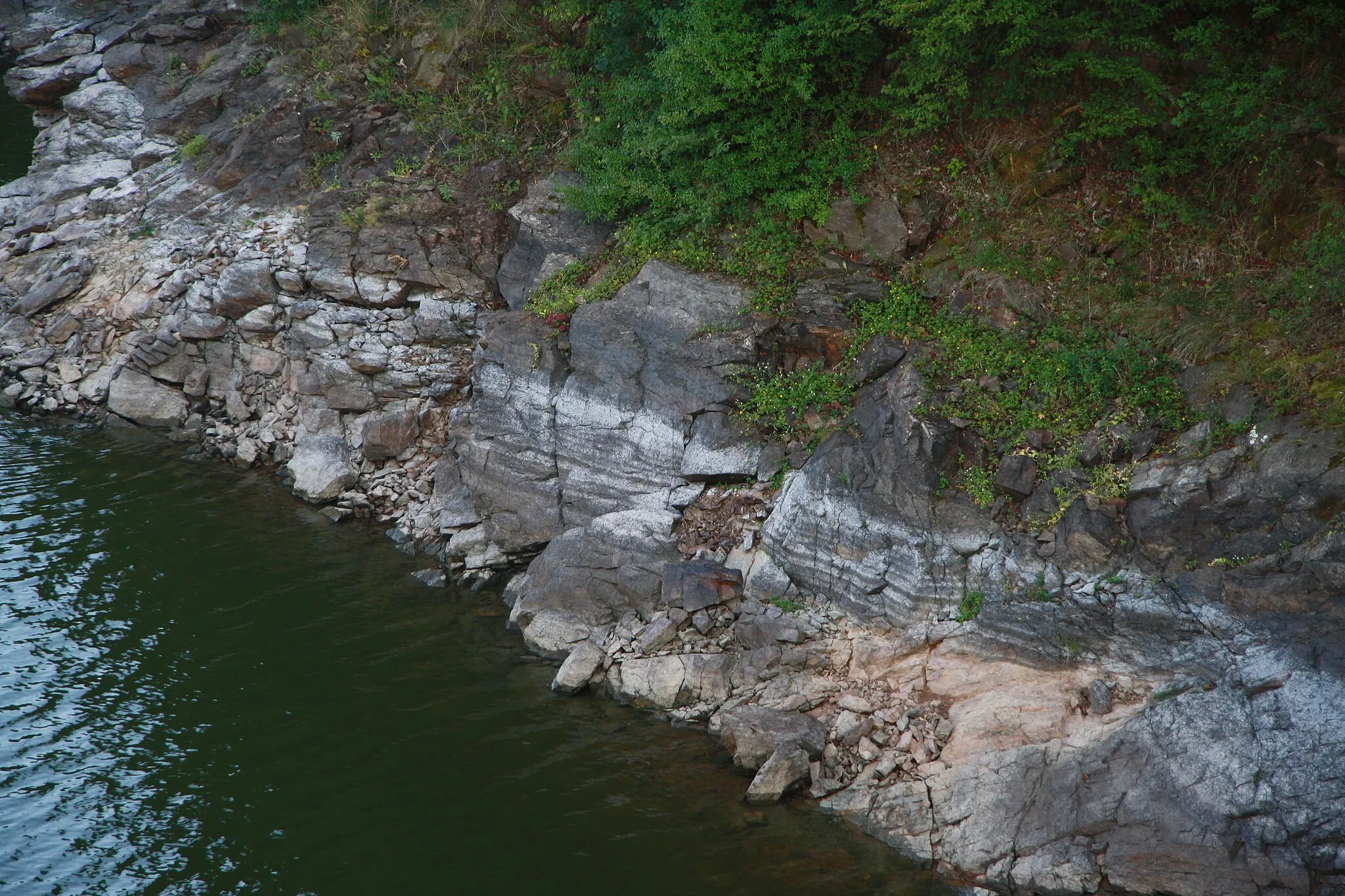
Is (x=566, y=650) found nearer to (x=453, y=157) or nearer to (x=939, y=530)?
(x=939, y=530)

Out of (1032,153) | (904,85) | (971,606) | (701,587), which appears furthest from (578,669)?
(904,85)

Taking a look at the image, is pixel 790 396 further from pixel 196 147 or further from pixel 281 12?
pixel 281 12

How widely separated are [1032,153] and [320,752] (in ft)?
38.2

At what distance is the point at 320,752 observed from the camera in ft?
34.2

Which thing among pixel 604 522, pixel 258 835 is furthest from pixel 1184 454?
pixel 258 835

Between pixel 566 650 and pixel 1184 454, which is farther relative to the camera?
pixel 566 650

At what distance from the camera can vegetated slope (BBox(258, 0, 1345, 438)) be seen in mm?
10367

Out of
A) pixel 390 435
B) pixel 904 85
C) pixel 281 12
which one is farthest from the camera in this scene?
pixel 281 12

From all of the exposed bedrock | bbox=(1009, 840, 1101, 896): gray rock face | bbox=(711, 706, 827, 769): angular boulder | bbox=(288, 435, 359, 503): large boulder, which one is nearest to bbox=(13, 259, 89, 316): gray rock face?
bbox=(288, 435, 359, 503): large boulder

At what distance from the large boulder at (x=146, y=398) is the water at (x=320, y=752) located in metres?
4.11

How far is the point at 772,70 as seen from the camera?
1309 cm

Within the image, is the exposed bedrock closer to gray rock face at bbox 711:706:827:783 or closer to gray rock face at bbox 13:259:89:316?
gray rock face at bbox 711:706:827:783

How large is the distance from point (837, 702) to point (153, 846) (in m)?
7.16

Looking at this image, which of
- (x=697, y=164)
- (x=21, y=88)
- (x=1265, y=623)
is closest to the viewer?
(x=1265, y=623)
